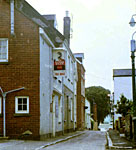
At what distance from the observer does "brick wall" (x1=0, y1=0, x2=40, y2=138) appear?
67.4 feet

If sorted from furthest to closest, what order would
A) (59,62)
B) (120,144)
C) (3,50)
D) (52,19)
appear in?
(52,19), (59,62), (3,50), (120,144)

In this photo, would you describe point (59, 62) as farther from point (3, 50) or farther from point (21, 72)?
point (3, 50)

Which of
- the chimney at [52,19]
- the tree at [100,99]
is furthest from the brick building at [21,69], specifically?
the tree at [100,99]

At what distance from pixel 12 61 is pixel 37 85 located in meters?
1.85

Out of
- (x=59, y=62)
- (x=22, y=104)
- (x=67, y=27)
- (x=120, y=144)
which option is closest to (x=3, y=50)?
(x=22, y=104)

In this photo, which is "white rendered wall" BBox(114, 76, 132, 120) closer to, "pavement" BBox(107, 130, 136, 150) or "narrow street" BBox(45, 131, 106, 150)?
"pavement" BBox(107, 130, 136, 150)

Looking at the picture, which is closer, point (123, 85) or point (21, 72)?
point (21, 72)

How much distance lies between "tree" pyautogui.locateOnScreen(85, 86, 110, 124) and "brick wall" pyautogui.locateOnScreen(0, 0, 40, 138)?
6076 cm

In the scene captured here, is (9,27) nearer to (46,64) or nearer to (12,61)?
(12,61)

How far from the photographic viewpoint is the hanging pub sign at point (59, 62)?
24.1 metres

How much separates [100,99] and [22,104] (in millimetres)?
63564

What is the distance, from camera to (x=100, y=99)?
8350 centimetres

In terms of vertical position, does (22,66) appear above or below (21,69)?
above

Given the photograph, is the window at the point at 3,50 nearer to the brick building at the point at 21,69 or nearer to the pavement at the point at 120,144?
the brick building at the point at 21,69
